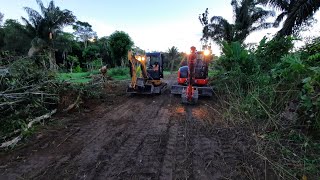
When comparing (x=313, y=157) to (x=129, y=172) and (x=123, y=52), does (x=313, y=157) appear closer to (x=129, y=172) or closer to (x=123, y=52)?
(x=129, y=172)

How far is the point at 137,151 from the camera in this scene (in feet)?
14.2

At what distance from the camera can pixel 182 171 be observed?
11.7 ft

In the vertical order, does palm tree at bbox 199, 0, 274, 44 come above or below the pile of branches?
above

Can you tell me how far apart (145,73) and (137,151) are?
255 inches

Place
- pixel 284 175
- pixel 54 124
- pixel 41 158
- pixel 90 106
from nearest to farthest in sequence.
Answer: pixel 284 175
pixel 41 158
pixel 54 124
pixel 90 106

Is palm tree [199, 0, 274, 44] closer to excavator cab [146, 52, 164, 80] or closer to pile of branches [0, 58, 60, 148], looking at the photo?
excavator cab [146, 52, 164, 80]

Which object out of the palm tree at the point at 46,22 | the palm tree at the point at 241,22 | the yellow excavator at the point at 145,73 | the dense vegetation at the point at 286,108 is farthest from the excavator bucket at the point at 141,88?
the palm tree at the point at 46,22

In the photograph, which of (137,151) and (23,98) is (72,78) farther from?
(137,151)

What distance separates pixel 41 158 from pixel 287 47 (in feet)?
28.3

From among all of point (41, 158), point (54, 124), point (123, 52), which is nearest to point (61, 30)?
point (123, 52)

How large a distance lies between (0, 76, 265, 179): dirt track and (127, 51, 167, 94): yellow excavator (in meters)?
3.55

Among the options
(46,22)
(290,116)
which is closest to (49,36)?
(46,22)

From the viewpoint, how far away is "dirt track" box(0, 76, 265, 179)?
354cm

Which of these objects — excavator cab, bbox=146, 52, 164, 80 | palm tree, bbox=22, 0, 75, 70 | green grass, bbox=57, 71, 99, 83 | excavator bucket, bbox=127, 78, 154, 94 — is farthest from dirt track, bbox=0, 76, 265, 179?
palm tree, bbox=22, 0, 75, 70
